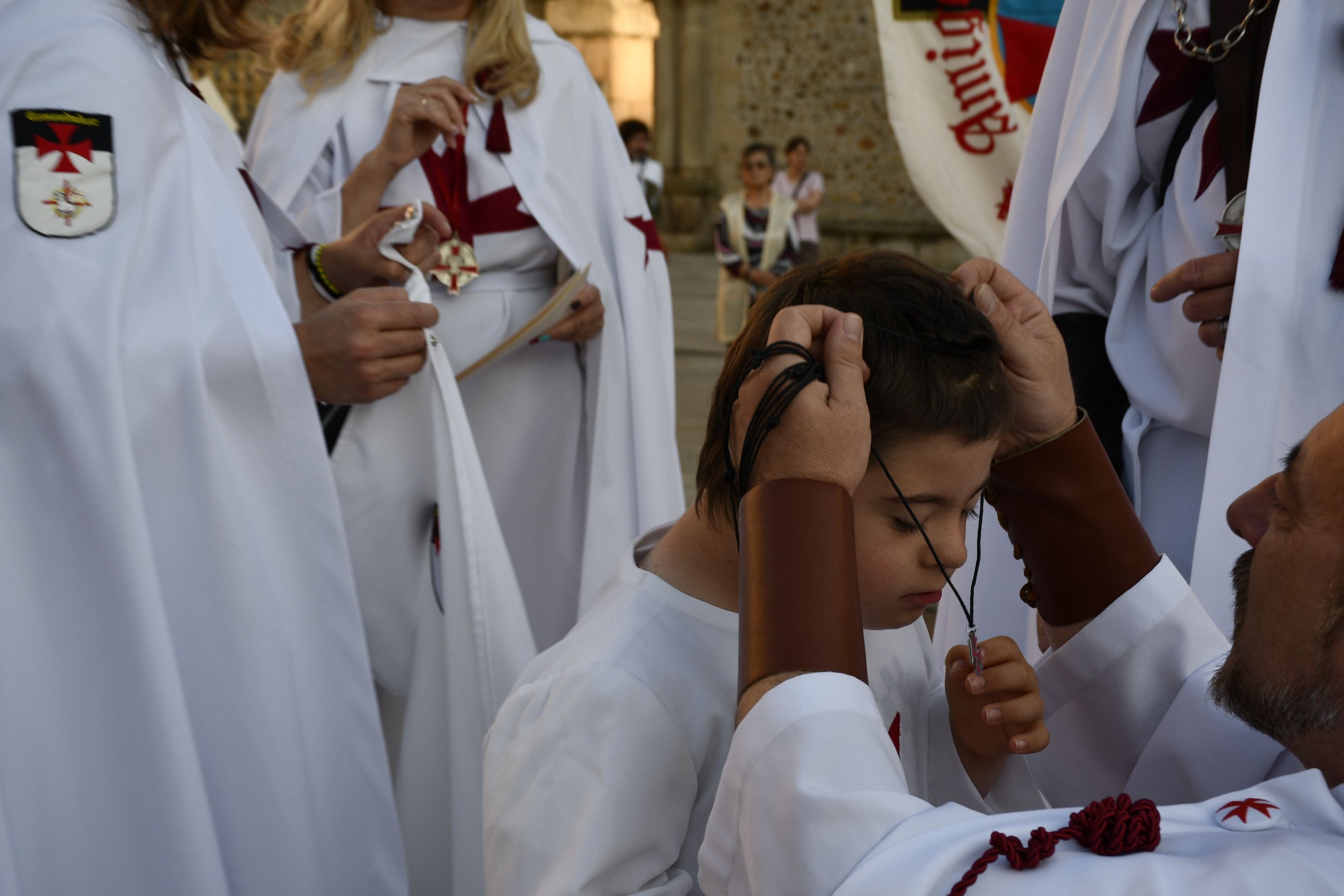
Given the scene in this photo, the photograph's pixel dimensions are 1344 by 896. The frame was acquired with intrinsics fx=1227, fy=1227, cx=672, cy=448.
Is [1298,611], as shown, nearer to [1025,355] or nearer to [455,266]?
[1025,355]

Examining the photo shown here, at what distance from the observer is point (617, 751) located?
118 centimetres

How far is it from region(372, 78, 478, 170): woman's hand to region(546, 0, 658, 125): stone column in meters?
13.8

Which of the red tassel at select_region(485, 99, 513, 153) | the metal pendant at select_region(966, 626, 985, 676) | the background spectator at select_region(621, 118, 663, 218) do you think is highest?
the red tassel at select_region(485, 99, 513, 153)

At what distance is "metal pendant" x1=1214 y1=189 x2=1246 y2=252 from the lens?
1714 mm

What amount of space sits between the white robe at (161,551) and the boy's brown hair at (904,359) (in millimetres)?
721

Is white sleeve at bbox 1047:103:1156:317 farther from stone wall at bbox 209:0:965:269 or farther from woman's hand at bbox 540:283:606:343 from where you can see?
stone wall at bbox 209:0:965:269

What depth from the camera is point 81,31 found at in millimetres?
1653

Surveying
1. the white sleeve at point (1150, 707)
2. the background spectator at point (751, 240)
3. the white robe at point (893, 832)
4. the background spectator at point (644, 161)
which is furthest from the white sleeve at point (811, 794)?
the background spectator at point (644, 161)

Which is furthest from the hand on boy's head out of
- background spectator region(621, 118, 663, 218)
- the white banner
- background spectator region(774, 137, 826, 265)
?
background spectator region(774, 137, 826, 265)

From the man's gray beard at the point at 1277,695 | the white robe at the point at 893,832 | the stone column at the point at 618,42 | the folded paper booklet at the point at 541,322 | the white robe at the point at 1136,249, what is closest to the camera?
the white robe at the point at 893,832

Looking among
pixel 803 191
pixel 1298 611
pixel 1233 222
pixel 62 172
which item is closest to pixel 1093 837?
pixel 1298 611

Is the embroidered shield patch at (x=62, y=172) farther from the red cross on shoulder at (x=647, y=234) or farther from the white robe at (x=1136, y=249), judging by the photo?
the white robe at (x=1136, y=249)

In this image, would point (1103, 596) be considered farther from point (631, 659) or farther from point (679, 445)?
point (679, 445)

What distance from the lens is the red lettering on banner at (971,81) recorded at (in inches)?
108
